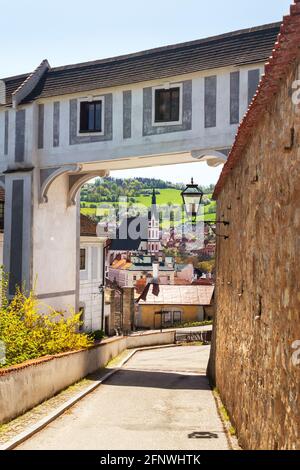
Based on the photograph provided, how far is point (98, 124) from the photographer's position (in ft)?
72.2

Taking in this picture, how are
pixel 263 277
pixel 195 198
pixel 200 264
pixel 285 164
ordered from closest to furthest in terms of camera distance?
pixel 285 164, pixel 263 277, pixel 195 198, pixel 200 264

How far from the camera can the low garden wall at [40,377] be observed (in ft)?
37.4

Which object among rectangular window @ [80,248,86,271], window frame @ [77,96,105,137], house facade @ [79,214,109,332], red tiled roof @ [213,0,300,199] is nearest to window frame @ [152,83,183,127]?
window frame @ [77,96,105,137]

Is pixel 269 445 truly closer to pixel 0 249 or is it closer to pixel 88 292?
pixel 0 249

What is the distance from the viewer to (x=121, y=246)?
138 m

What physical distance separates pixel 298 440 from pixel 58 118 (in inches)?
754

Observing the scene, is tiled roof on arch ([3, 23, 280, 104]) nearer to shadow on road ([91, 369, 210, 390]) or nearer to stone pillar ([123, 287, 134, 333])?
shadow on road ([91, 369, 210, 390])

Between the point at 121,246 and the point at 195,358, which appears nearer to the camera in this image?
the point at 195,358

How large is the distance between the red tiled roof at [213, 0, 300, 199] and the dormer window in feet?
35.4

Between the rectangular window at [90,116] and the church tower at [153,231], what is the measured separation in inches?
4393

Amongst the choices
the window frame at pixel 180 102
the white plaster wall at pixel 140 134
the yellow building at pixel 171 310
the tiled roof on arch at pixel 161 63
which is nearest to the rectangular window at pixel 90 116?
the white plaster wall at pixel 140 134

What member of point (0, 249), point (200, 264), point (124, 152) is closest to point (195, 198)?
point (124, 152)

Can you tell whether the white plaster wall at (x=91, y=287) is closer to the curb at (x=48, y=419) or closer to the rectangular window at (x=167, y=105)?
the curb at (x=48, y=419)

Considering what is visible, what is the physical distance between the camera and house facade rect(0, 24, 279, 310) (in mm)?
19250
